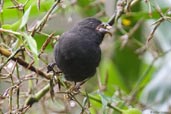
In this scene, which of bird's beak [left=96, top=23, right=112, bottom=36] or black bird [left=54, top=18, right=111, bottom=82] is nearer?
black bird [left=54, top=18, right=111, bottom=82]

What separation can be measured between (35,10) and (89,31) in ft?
A: 1.29

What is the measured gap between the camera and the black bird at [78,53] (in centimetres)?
141

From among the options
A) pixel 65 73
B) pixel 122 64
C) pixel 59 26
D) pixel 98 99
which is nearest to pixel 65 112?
pixel 98 99

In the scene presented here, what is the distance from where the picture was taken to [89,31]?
1.50 metres

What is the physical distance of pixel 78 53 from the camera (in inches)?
55.5

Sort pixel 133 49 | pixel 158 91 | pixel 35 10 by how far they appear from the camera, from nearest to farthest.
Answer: pixel 35 10 < pixel 158 91 < pixel 133 49

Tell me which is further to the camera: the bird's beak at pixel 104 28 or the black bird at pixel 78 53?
the bird's beak at pixel 104 28

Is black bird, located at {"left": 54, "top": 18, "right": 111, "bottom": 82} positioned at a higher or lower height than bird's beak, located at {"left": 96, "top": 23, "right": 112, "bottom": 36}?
lower

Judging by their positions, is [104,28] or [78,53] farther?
[104,28]

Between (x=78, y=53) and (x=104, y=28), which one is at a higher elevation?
(x=104, y=28)

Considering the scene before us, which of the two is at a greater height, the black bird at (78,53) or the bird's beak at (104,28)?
the bird's beak at (104,28)

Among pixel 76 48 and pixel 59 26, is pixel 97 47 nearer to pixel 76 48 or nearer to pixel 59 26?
pixel 76 48

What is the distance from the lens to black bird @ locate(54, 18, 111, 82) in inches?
55.5

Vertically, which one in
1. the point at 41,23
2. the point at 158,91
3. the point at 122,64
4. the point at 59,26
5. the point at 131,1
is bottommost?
the point at 41,23
